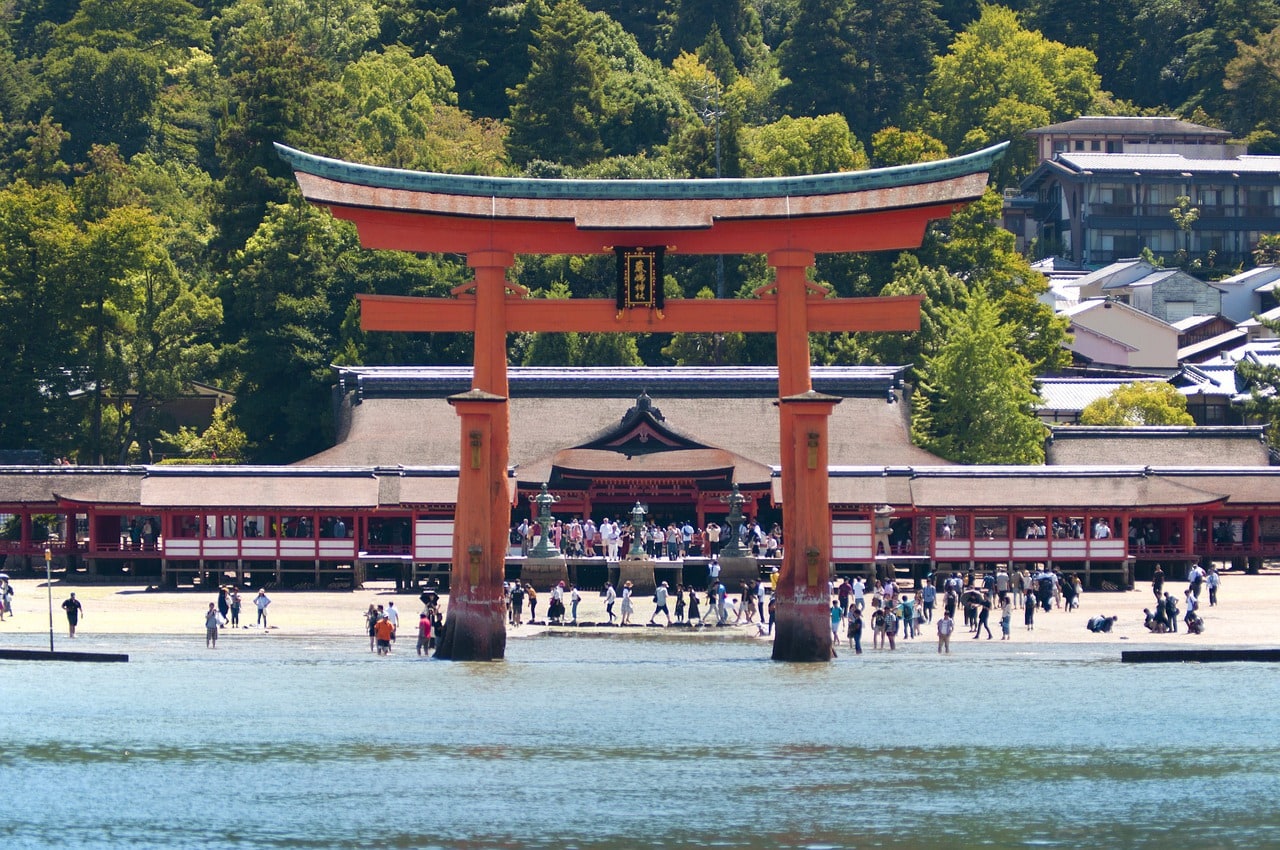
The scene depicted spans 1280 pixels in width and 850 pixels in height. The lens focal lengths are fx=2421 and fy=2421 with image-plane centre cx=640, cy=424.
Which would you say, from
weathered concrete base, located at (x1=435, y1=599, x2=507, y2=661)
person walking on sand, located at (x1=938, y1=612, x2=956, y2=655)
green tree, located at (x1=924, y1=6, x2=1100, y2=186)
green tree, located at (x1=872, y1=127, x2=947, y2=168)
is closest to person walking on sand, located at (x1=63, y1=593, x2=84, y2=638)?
weathered concrete base, located at (x1=435, y1=599, x2=507, y2=661)

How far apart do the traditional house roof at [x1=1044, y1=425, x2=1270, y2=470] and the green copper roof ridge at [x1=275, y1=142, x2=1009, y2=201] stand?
28134 millimetres

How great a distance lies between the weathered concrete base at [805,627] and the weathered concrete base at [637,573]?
15.2 metres

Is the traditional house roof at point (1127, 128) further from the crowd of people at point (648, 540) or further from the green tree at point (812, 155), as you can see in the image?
the crowd of people at point (648, 540)

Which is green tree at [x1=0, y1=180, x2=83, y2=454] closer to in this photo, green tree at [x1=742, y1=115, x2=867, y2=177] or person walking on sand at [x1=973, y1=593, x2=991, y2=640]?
green tree at [x1=742, y1=115, x2=867, y2=177]

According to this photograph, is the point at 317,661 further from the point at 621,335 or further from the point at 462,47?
the point at 462,47

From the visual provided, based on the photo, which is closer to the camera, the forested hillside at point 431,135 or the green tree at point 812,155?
the forested hillside at point 431,135

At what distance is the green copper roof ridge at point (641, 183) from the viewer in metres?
50.5

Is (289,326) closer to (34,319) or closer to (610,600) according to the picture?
(34,319)

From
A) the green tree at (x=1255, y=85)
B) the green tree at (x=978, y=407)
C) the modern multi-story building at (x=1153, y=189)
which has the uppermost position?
the green tree at (x=1255, y=85)

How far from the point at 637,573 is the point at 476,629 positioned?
15.7 metres

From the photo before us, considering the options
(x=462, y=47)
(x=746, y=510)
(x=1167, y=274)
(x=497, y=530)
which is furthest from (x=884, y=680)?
(x=462, y=47)

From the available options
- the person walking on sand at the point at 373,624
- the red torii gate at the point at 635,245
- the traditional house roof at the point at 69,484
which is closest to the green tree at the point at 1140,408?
the traditional house roof at the point at 69,484

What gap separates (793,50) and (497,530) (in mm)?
80637

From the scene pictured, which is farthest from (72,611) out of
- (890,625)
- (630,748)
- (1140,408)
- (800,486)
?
(1140,408)
